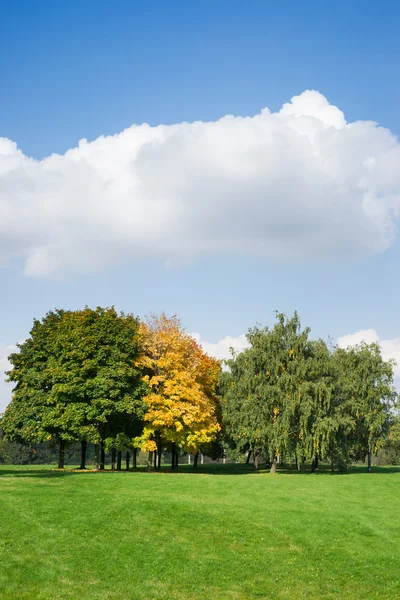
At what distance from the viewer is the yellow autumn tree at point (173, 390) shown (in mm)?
64125

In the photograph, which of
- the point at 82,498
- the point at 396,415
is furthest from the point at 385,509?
the point at 396,415

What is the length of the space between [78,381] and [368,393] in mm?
42473

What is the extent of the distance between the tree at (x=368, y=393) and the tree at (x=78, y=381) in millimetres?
30488

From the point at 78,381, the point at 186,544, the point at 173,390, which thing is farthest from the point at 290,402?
the point at 186,544

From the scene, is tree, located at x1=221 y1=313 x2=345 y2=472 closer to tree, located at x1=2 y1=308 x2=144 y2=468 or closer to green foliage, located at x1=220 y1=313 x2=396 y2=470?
green foliage, located at x1=220 y1=313 x2=396 y2=470

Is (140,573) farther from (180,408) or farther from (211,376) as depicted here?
(211,376)

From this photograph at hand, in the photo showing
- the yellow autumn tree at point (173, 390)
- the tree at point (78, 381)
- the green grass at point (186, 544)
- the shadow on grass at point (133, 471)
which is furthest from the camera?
the yellow autumn tree at point (173, 390)

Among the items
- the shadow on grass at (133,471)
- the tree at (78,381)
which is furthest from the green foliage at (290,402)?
the tree at (78,381)

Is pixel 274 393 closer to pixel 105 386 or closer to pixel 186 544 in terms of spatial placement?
pixel 105 386

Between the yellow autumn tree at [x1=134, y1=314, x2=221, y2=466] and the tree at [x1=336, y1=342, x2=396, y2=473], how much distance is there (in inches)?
820

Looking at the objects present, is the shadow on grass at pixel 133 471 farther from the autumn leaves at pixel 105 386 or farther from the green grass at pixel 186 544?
the green grass at pixel 186 544

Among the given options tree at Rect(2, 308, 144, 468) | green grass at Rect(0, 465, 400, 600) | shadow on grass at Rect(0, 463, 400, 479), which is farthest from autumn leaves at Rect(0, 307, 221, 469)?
green grass at Rect(0, 465, 400, 600)

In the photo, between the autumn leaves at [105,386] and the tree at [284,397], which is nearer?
the autumn leaves at [105,386]

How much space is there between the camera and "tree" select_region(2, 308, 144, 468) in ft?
200
